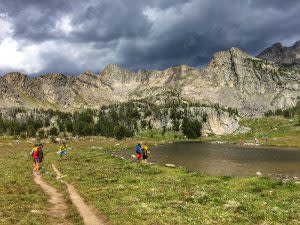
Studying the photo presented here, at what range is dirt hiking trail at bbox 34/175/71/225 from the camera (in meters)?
22.9

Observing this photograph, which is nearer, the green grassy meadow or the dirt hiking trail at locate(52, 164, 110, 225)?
the dirt hiking trail at locate(52, 164, 110, 225)

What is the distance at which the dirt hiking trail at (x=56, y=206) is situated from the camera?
2288 centimetres

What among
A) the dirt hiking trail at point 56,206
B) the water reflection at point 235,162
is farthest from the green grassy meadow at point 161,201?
the water reflection at point 235,162

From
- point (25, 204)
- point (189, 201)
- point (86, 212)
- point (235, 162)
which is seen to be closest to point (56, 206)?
point (25, 204)

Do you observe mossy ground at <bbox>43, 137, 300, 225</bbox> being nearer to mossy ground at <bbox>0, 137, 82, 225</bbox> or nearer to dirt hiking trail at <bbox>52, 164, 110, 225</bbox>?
dirt hiking trail at <bbox>52, 164, 110, 225</bbox>

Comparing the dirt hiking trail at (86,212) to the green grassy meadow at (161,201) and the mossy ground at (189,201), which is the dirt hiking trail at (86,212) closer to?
the green grassy meadow at (161,201)

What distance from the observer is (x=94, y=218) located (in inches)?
915

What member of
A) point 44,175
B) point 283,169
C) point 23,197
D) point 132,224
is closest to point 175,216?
point 132,224

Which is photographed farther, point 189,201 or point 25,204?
point 189,201

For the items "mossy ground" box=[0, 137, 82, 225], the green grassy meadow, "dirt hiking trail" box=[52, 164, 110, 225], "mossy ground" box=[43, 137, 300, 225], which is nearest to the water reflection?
"mossy ground" box=[43, 137, 300, 225]

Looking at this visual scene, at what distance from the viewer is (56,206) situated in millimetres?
26938

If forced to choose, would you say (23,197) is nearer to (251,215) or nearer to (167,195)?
(167,195)

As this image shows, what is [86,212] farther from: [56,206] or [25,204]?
[25,204]

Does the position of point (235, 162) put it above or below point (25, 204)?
below
